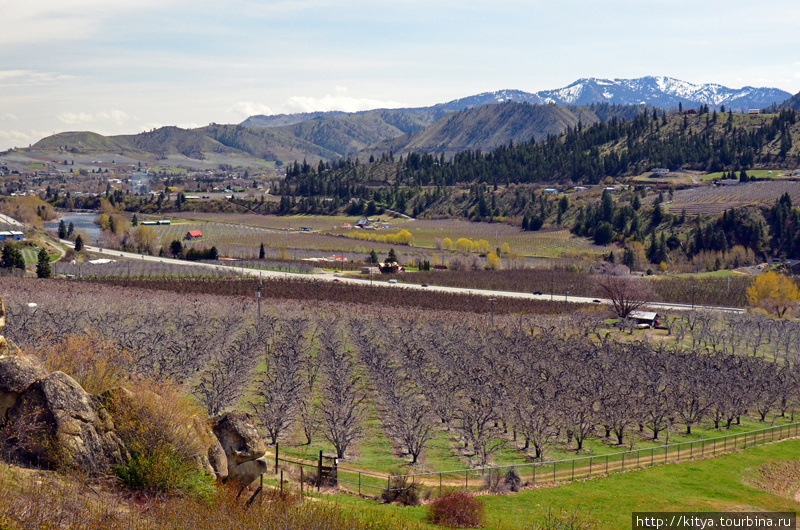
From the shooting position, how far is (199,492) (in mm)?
30562

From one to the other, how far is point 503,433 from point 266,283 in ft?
251

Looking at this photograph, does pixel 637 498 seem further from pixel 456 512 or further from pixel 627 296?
pixel 627 296

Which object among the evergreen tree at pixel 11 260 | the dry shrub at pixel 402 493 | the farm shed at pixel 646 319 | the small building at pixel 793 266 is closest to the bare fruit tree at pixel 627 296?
the farm shed at pixel 646 319

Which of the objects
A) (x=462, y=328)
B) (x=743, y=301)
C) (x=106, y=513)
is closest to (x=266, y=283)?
(x=462, y=328)

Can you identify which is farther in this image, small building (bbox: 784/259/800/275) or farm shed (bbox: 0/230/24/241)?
farm shed (bbox: 0/230/24/241)

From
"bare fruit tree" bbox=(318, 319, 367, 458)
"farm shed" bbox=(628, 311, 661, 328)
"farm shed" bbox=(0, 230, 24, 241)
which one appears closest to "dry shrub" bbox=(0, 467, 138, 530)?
"bare fruit tree" bbox=(318, 319, 367, 458)

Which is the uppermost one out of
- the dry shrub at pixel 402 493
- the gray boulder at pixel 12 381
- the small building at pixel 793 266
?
the gray boulder at pixel 12 381

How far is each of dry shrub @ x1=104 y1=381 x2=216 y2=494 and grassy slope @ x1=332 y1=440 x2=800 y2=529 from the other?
838 centimetres

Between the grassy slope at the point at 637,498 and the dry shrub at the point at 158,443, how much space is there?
8376 millimetres

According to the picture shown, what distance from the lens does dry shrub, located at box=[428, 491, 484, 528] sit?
3638 centimetres

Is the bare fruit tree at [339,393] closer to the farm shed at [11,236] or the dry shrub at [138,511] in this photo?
the dry shrub at [138,511]

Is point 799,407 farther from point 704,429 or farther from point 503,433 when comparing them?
point 503,433

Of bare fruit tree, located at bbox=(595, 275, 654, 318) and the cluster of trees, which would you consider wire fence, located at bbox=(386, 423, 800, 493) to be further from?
bare fruit tree, located at bbox=(595, 275, 654, 318)

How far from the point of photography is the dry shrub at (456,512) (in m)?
36.4
